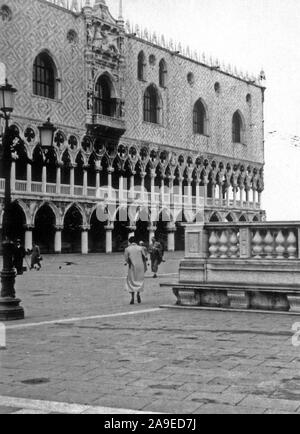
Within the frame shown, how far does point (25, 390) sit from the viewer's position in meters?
4.98

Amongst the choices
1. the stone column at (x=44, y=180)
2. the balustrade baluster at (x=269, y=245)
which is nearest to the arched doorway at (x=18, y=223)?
the stone column at (x=44, y=180)

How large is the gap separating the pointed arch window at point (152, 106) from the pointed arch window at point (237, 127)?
10.5 metres

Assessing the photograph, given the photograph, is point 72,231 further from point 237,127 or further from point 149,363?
point 149,363

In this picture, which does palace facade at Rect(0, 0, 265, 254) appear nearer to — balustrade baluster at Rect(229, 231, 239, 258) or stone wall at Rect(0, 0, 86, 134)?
stone wall at Rect(0, 0, 86, 134)

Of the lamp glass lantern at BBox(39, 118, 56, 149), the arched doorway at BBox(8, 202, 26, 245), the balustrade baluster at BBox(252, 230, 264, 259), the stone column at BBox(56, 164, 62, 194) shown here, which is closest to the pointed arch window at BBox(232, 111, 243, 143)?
the stone column at BBox(56, 164, 62, 194)

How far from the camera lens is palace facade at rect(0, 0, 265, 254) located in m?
34.1

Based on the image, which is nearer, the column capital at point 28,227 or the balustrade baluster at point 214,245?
the balustrade baluster at point 214,245

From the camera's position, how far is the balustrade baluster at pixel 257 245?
10.1 m

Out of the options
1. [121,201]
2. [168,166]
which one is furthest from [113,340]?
[168,166]

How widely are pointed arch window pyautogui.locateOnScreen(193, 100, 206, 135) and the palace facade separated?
113 mm

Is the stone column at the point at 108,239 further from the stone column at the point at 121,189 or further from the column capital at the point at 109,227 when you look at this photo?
the stone column at the point at 121,189

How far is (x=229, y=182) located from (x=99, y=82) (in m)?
15.5
